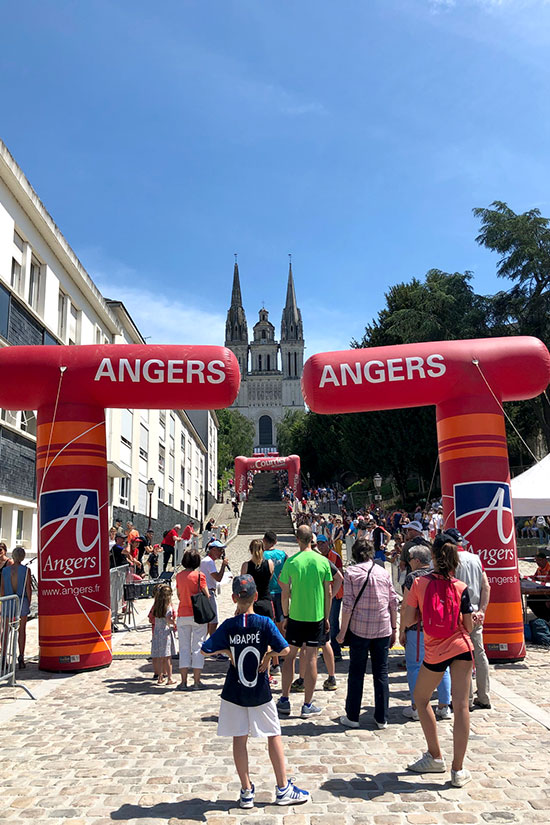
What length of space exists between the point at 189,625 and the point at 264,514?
39881 mm

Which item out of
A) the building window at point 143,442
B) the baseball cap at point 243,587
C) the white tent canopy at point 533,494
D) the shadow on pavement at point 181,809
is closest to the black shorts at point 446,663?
the shadow on pavement at point 181,809

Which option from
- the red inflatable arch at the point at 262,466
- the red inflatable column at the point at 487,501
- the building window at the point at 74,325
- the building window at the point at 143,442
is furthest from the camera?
the red inflatable arch at the point at 262,466

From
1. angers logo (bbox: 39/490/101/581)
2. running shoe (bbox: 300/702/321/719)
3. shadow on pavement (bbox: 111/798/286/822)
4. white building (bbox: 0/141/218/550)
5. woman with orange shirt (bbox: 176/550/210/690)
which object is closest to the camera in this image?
shadow on pavement (bbox: 111/798/286/822)

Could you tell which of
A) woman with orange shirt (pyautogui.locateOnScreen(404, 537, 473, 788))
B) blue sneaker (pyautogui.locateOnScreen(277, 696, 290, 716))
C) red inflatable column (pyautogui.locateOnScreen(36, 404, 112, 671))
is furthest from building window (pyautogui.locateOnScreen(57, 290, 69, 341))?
woman with orange shirt (pyautogui.locateOnScreen(404, 537, 473, 788))

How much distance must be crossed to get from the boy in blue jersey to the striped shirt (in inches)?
73.5

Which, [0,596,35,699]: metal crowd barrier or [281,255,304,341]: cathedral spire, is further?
[281,255,304,341]: cathedral spire

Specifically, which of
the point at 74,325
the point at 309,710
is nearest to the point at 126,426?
the point at 74,325

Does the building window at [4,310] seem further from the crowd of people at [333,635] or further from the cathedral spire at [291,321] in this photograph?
the cathedral spire at [291,321]

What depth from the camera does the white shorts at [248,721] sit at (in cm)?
450

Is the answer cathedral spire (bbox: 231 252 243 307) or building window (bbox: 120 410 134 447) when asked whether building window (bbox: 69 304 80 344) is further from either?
cathedral spire (bbox: 231 252 243 307)

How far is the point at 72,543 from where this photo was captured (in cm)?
917

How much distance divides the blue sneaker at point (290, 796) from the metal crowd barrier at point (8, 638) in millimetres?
4337

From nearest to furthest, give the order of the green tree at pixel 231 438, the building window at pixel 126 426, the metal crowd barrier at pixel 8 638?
the metal crowd barrier at pixel 8 638 < the building window at pixel 126 426 < the green tree at pixel 231 438

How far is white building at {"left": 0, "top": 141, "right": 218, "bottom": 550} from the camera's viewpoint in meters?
16.0
